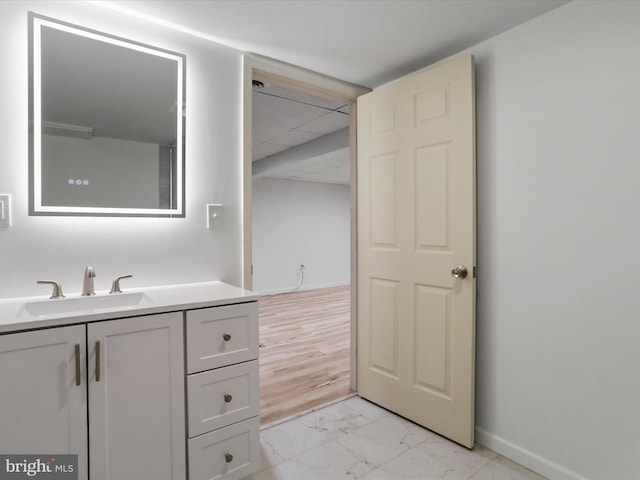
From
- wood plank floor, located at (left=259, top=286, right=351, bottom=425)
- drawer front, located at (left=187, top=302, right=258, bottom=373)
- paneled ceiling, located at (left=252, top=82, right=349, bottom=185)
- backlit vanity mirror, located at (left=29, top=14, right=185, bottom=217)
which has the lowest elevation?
wood plank floor, located at (left=259, top=286, right=351, bottom=425)

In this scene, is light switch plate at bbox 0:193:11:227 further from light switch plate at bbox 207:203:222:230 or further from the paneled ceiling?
the paneled ceiling

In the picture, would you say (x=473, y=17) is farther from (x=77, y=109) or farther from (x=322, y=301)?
(x=322, y=301)

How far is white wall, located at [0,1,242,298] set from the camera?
1407 millimetres

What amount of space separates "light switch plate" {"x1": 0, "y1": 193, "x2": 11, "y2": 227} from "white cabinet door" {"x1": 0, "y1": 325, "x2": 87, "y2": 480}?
22.9 inches

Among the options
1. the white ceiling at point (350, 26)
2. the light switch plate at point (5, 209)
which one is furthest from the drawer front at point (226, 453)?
the white ceiling at point (350, 26)

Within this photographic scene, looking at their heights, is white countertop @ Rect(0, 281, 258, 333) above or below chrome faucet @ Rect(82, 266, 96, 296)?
below

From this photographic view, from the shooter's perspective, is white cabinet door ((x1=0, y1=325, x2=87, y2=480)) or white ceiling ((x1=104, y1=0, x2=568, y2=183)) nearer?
white cabinet door ((x1=0, y1=325, x2=87, y2=480))

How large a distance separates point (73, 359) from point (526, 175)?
6.53 ft

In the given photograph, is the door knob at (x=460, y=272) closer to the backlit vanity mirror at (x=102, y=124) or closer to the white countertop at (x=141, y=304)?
the white countertop at (x=141, y=304)

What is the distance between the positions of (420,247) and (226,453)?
55.0 inches

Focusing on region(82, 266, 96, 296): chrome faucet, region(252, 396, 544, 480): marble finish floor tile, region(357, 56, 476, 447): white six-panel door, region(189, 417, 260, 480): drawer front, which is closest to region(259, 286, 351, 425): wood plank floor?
region(252, 396, 544, 480): marble finish floor tile

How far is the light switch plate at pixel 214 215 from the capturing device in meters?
1.85

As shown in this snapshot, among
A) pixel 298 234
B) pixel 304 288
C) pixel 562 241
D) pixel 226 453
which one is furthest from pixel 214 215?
pixel 304 288

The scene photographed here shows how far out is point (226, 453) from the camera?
1429 millimetres
